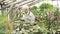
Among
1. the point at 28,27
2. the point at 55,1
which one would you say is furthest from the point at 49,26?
the point at 55,1

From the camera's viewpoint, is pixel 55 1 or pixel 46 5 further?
pixel 55 1

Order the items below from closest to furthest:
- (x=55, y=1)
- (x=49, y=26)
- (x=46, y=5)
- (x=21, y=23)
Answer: (x=21, y=23)
(x=49, y=26)
(x=46, y=5)
(x=55, y=1)

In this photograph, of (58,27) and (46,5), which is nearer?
(58,27)

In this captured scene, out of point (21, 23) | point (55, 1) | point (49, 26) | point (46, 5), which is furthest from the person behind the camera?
point (55, 1)

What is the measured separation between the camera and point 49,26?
320 centimetres

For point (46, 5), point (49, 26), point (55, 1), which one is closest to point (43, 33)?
point (49, 26)

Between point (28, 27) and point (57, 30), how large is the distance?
580 millimetres

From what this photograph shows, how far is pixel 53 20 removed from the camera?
3.21 metres

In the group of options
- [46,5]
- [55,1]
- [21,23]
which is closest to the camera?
[21,23]

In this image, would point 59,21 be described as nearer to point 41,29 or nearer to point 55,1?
point 41,29

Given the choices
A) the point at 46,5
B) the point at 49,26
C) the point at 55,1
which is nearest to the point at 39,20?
the point at 49,26

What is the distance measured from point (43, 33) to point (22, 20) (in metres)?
0.37

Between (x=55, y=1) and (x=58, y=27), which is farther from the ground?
(x=55, y=1)

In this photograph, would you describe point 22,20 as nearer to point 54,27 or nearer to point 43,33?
point 43,33
